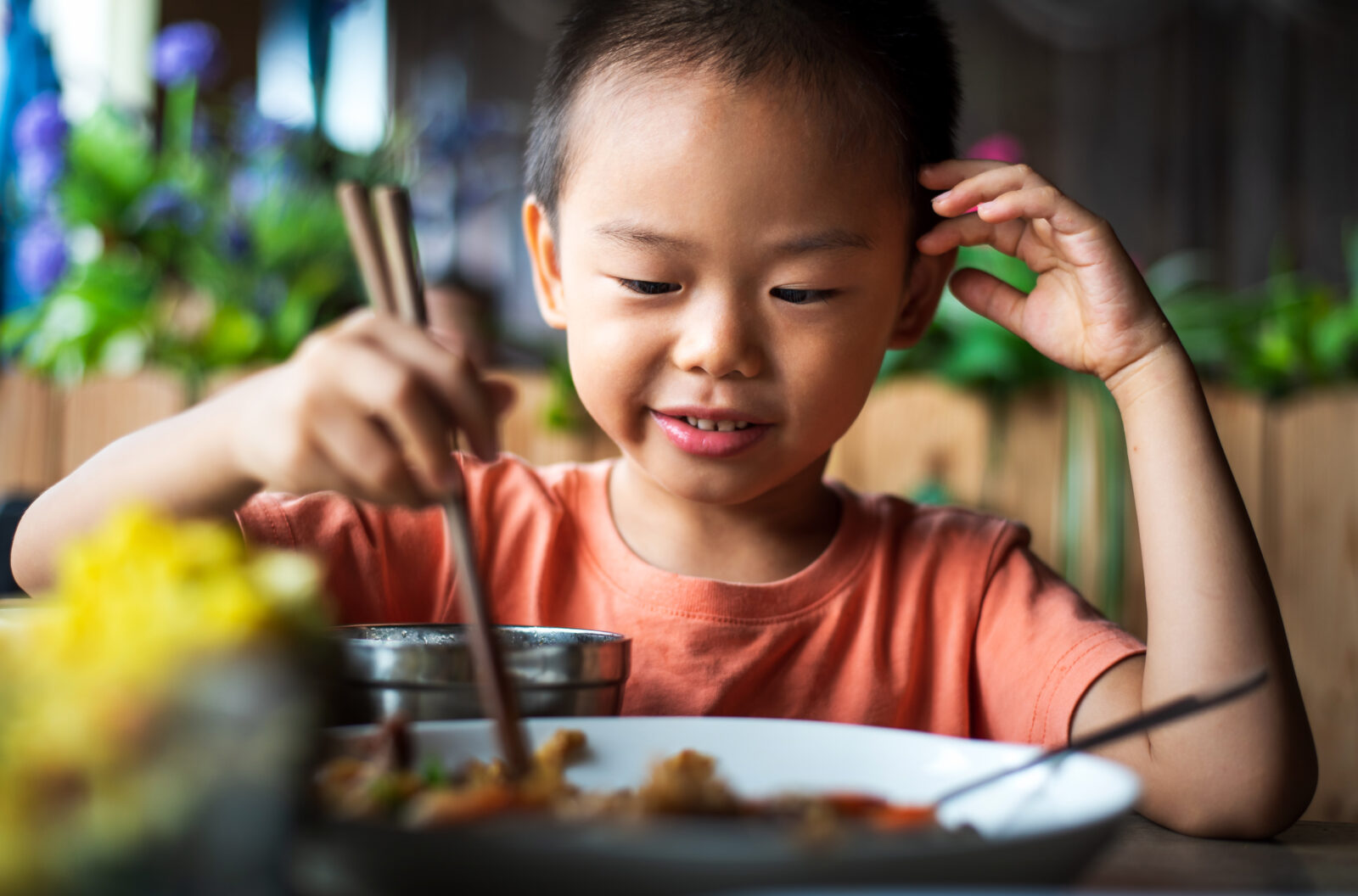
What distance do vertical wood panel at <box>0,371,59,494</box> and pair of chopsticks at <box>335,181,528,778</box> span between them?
173 centimetres

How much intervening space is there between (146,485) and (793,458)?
19.2 inches

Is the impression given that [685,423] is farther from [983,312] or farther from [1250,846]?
[1250,846]

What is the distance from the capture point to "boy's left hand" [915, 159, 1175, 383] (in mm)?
937

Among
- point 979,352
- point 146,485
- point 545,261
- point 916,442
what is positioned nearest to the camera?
point 146,485

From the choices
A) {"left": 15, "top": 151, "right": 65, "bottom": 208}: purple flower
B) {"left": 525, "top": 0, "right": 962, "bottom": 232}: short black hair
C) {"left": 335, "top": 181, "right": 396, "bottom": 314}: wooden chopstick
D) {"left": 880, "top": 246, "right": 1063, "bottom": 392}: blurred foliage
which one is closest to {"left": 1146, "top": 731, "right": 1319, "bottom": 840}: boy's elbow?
{"left": 525, "top": 0, "right": 962, "bottom": 232}: short black hair

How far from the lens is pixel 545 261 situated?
3.57 feet

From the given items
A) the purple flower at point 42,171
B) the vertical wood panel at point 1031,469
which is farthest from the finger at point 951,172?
the purple flower at point 42,171

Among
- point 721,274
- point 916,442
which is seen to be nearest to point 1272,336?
point 916,442

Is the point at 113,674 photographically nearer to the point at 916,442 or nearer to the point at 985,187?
the point at 985,187

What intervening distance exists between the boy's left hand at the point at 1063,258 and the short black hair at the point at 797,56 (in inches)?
1.7

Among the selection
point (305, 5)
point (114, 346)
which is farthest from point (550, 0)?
point (114, 346)

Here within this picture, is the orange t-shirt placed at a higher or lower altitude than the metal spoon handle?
lower

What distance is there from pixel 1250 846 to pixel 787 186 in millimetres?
522

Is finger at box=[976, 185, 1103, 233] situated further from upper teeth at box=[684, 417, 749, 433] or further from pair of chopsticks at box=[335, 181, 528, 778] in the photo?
pair of chopsticks at box=[335, 181, 528, 778]
